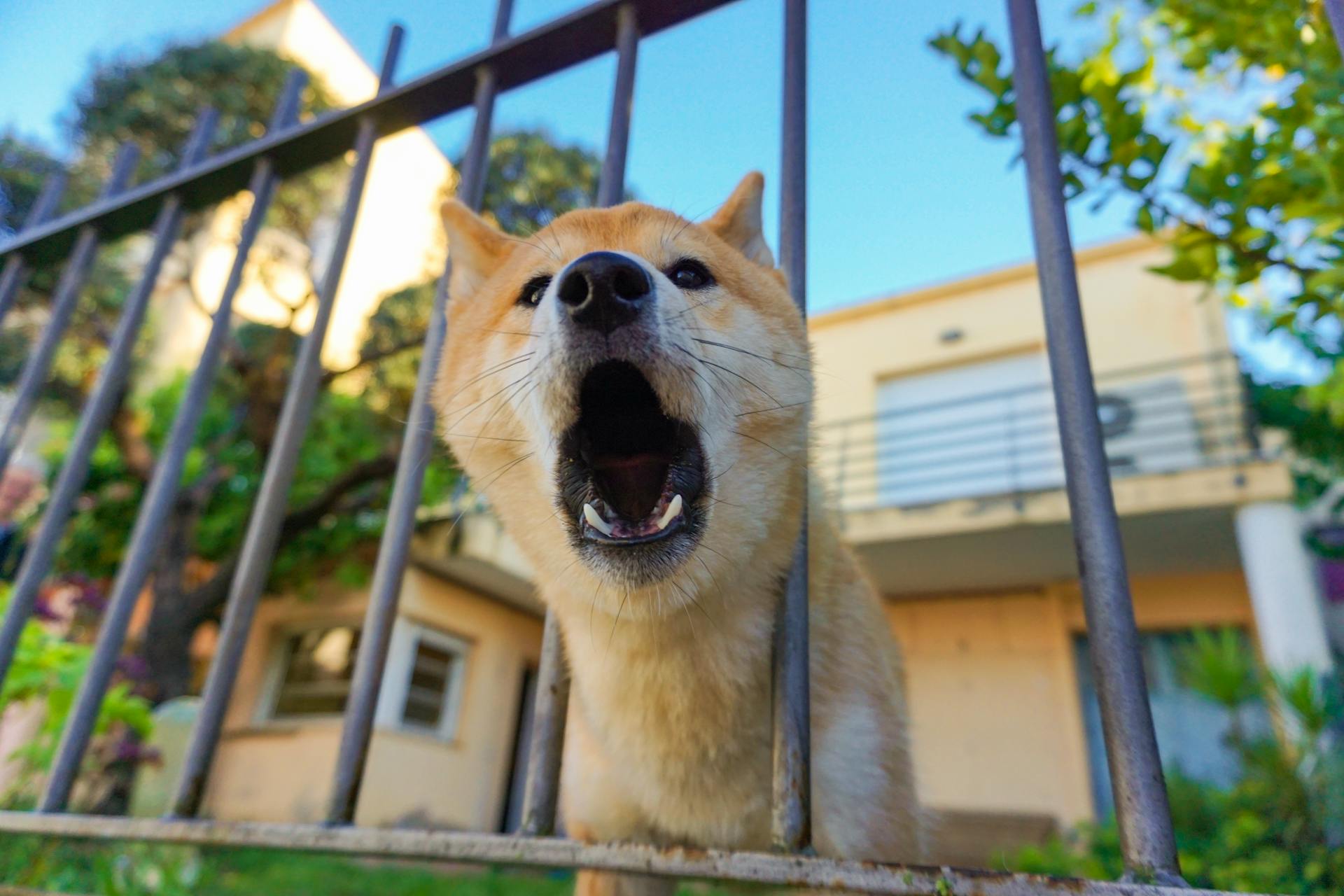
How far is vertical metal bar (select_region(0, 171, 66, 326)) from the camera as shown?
8.14 feet

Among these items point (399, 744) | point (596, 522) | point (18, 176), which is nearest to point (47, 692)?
point (596, 522)

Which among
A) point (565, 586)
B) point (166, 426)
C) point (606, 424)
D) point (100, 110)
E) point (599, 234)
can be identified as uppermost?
point (100, 110)

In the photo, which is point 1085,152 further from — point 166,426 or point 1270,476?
point 166,426

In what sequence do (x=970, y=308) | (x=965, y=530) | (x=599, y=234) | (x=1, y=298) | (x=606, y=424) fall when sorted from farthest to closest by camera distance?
(x=970, y=308) < (x=965, y=530) < (x=1, y=298) < (x=599, y=234) < (x=606, y=424)

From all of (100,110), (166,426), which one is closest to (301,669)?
(166,426)

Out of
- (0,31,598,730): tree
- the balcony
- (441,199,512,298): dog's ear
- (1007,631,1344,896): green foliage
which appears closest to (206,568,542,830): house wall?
(0,31,598,730): tree

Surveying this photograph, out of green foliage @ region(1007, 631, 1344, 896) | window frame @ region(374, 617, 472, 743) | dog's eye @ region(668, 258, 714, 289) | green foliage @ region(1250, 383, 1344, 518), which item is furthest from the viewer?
window frame @ region(374, 617, 472, 743)

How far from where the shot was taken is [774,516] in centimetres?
164

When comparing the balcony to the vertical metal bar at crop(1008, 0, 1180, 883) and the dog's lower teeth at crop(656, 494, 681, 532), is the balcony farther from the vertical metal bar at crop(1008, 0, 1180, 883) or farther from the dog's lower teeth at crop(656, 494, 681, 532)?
the vertical metal bar at crop(1008, 0, 1180, 883)

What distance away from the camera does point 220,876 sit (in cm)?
364

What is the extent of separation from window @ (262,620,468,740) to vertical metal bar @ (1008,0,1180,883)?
993 cm

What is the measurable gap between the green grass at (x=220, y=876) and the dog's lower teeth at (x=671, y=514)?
3.16 ft

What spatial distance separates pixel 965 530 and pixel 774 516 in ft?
25.5

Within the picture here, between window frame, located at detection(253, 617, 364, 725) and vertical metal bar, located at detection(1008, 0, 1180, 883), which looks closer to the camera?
vertical metal bar, located at detection(1008, 0, 1180, 883)
